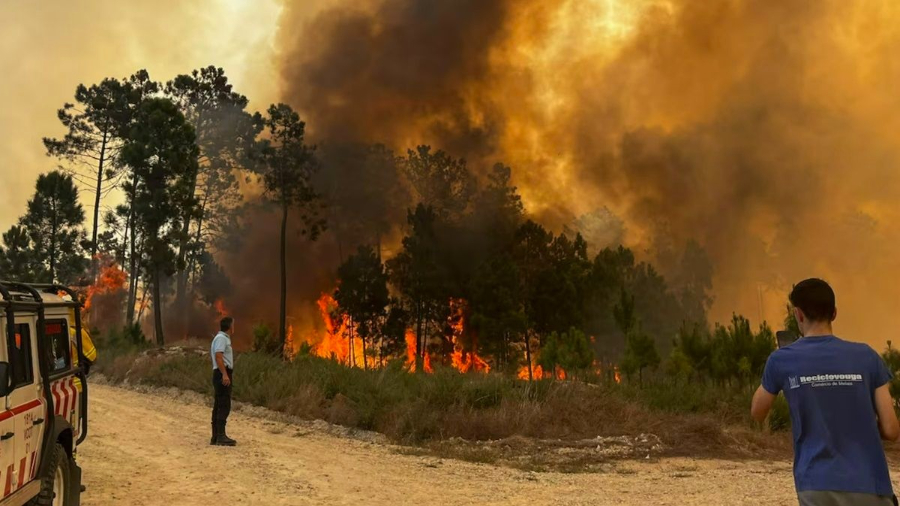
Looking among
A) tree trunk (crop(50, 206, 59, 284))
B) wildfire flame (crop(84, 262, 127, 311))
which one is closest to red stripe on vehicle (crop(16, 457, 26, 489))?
tree trunk (crop(50, 206, 59, 284))

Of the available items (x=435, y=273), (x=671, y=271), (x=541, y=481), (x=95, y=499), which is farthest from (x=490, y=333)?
(x=95, y=499)

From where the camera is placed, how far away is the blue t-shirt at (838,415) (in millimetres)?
3129

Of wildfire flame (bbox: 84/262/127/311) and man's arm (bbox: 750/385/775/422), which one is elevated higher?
wildfire flame (bbox: 84/262/127/311)

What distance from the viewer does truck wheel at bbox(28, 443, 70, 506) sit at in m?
5.33

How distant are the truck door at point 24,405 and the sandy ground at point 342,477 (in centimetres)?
262

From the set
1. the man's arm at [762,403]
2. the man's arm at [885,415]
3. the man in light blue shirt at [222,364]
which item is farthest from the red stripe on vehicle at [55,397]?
the man's arm at [885,415]

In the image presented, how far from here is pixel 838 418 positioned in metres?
3.17

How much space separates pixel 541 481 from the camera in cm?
950

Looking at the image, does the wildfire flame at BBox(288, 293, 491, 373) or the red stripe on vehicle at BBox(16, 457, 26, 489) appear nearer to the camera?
the red stripe on vehicle at BBox(16, 457, 26, 489)

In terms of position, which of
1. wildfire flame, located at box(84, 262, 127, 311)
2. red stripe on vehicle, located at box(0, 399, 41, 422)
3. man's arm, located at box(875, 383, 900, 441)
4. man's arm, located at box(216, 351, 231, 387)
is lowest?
man's arm, located at box(216, 351, 231, 387)

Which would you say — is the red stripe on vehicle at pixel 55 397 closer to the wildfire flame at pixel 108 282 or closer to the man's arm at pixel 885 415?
the man's arm at pixel 885 415

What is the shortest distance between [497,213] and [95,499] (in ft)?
145

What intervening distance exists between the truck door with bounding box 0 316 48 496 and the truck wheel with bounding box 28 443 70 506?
19 centimetres

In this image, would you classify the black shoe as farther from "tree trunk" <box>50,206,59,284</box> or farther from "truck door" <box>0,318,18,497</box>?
"tree trunk" <box>50,206,59,284</box>
